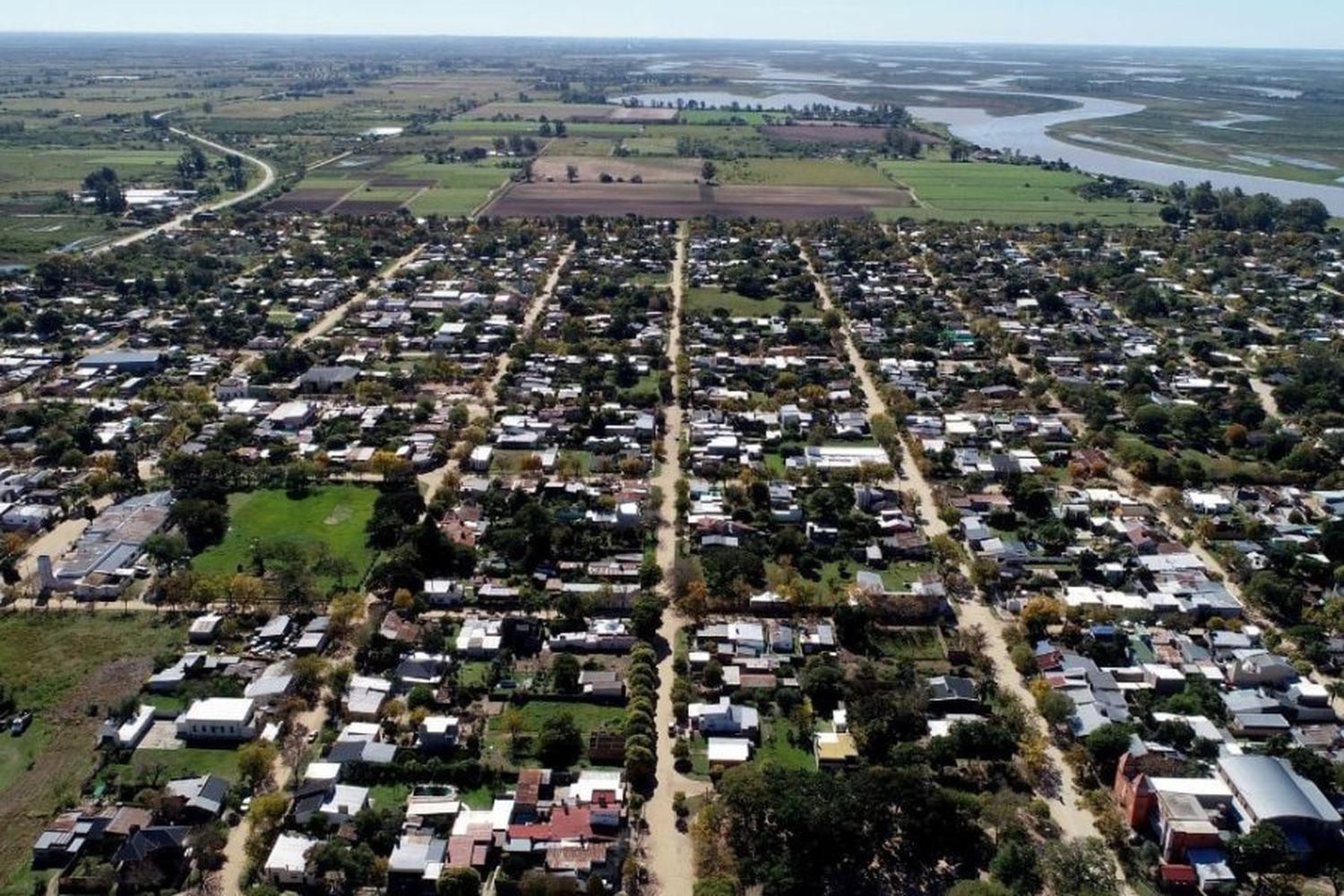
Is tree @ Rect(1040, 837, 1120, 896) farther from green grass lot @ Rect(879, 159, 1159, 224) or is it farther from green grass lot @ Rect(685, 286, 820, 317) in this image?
green grass lot @ Rect(879, 159, 1159, 224)

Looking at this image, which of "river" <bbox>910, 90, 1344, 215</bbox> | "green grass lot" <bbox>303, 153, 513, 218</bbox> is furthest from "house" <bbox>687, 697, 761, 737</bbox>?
"river" <bbox>910, 90, 1344, 215</bbox>

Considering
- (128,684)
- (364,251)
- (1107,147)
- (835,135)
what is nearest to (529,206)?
(364,251)

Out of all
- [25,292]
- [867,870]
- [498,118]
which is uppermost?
[498,118]

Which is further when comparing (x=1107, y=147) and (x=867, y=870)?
(x=1107, y=147)

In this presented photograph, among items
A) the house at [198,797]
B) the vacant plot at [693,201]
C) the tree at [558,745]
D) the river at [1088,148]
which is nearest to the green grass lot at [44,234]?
the vacant plot at [693,201]

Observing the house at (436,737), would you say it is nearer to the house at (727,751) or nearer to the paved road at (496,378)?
the house at (727,751)

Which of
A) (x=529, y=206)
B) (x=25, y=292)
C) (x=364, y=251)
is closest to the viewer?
(x=25, y=292)

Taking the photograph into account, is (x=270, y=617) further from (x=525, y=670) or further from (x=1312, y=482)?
(x=1312, y=482)
